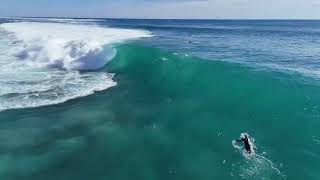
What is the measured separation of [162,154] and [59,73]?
58.3 feet

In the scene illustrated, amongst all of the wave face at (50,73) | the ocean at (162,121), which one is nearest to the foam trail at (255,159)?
the ocean at (162,121)

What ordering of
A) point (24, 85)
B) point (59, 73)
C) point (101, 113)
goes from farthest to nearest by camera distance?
point (59, 73), point (24, 85), point (101, 113)

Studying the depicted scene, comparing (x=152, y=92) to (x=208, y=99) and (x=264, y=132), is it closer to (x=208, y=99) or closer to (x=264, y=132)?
(x=208, y=99)

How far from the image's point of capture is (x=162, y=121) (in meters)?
18.0

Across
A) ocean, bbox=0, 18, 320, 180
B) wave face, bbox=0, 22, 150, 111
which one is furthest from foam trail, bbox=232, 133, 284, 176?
wave face, bbox=0, 22, 150, 111

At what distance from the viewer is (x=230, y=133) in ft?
53.3

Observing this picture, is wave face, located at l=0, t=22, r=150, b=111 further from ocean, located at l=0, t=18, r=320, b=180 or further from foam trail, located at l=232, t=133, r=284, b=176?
foam trail, located at l=232, t=133, r=284, b=176

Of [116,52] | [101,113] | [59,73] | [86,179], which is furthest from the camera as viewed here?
[116,52]

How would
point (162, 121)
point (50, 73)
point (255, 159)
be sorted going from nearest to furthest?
point (255, 159) → point (162, 121) → point (50, 73)

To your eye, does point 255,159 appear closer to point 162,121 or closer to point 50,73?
point 162,121

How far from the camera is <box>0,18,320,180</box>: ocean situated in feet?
43.7

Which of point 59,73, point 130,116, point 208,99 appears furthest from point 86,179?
point 59,73

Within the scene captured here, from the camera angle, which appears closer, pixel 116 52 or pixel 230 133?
pixel 230 133

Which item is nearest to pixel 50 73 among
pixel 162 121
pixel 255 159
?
pixel 162 121
